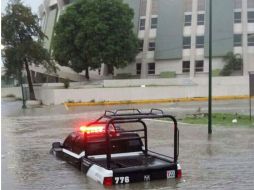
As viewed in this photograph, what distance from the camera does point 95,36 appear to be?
200 ft

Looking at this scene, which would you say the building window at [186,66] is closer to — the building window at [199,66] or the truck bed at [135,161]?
the building window at [199,66]

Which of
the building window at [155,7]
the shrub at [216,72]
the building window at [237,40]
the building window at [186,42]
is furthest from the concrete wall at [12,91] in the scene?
the building window at [237,40]

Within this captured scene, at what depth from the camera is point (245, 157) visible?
45.1 ft

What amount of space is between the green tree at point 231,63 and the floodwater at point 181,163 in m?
43.1

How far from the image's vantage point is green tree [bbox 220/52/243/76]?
63812 millimetres

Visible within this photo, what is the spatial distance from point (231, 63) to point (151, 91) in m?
14.8

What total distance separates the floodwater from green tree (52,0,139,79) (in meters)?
39.9

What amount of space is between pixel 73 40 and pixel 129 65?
9984 millimetres

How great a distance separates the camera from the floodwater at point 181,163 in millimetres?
10227

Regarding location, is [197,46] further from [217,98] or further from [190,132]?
[190,132]

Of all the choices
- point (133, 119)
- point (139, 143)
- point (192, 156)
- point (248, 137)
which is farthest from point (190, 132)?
point (133, 119)

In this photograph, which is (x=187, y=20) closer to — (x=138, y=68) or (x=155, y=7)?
(x=155, y=7)

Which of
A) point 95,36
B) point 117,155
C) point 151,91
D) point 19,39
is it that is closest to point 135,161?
point 117,155

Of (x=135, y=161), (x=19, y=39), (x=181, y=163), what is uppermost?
(x=19, y=39)
